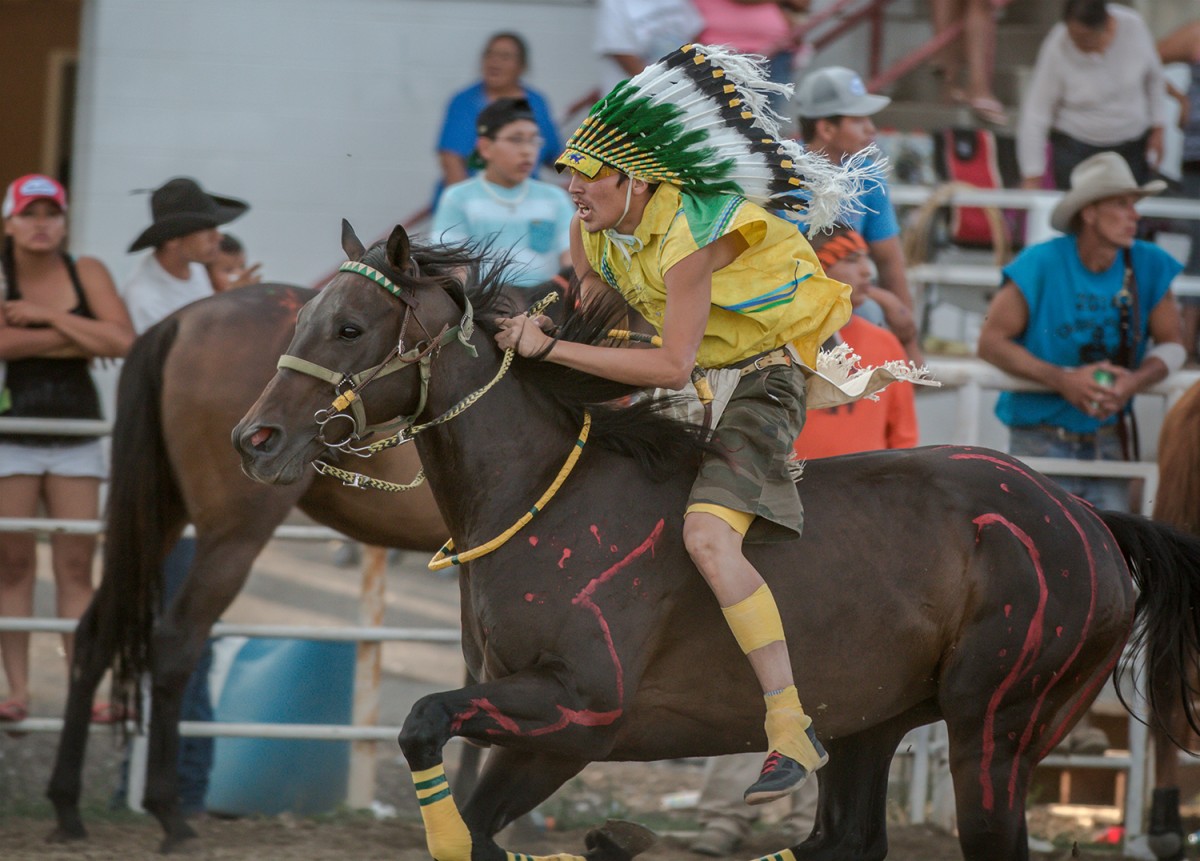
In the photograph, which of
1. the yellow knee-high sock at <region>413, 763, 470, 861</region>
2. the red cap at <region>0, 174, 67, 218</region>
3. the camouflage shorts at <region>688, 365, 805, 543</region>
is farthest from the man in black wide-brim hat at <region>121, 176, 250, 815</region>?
the camouflage shorts at <region>688, 365, 805, 543</region>

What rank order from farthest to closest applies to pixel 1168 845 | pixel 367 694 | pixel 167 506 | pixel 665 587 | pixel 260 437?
pixel 367 694 < pixel 1168 845 < pixel 167 506 < pixel 665 587 < pixel 260 437

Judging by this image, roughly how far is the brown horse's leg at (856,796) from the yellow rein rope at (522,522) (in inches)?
48.0

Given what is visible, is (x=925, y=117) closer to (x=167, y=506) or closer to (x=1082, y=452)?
(x=1082, y=452)

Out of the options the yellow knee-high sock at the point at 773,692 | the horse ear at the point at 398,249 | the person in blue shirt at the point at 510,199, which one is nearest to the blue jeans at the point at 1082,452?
the person in blue shirt at the point at 510,199

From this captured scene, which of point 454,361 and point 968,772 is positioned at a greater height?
point 454,361

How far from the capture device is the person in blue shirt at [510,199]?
6551 mm

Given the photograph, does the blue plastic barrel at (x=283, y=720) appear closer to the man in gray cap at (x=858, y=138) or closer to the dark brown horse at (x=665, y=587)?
the dark brown horse at (x=665, y=587)

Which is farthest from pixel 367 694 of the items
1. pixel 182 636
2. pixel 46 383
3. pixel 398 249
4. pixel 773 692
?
pixel 398 249

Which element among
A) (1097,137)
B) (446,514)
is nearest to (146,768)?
(446,514)

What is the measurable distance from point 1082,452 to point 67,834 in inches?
158

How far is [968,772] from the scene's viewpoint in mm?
4277

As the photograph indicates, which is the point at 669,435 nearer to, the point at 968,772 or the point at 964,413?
the point at 968,772

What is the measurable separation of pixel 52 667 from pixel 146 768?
2.61 metres

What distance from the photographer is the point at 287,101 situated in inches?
387
